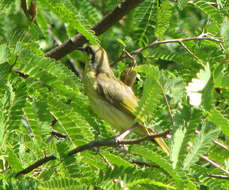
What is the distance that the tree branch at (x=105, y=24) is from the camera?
326 cm

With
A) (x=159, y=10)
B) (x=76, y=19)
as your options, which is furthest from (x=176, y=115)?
(x=159, y=10)

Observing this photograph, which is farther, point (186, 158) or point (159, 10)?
point (159, 10)

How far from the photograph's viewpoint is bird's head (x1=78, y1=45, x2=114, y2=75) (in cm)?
411

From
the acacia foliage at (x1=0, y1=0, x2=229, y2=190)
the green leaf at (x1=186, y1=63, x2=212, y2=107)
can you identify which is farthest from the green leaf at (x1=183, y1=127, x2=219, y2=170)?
the green leaf at (x1=186, y1=63, x2=212, y2=107)

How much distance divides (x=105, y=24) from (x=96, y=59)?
88cm

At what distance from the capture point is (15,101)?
2113mm

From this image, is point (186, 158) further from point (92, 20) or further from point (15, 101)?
point (92, 20)

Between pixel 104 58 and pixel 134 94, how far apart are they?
82 cm

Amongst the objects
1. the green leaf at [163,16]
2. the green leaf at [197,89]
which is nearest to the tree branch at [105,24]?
the green leaf at [163,16]

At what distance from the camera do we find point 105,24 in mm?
3383

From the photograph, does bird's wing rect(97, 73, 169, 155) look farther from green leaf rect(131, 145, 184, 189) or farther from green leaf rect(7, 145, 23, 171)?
green leaf rect(7, 145, 23, 171)

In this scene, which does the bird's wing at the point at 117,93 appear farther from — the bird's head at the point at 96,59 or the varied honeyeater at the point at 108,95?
the bird's head at the point at 96,59

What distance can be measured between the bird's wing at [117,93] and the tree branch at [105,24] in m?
0.51

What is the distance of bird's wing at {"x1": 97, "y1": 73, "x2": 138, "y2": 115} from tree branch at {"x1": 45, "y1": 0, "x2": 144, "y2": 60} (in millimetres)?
511
